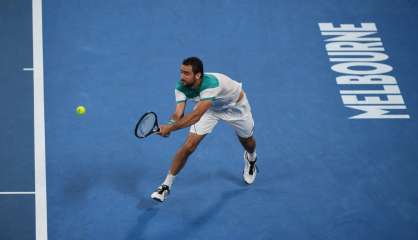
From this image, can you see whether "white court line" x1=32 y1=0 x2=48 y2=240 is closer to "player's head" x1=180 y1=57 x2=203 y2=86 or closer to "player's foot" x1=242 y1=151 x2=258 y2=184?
"player's head" x1=180 y1=57 x2=203 y2=86

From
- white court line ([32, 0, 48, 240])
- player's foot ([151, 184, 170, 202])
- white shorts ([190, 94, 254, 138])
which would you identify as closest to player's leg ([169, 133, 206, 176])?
white shorts ([190, 94, 254, 138])

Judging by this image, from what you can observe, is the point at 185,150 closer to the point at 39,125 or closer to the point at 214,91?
the point at 214,91

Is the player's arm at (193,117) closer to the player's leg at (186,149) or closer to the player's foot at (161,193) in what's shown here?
the player's leg at (186,149)

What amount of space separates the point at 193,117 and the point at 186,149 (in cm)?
70

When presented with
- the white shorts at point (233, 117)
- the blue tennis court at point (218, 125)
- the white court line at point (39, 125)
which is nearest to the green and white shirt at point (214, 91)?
the white shorts at point (233, 117)

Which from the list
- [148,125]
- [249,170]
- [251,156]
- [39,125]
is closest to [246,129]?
[251,156]

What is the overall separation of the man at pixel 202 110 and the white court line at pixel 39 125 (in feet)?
4.93

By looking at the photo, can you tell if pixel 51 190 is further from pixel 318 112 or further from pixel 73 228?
pixel 318 112

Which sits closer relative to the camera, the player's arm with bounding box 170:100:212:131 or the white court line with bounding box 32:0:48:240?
the player's arm with bounding box 170:100:212:131

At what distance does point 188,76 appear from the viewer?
24.7 ft

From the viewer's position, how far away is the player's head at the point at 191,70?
7457 mm

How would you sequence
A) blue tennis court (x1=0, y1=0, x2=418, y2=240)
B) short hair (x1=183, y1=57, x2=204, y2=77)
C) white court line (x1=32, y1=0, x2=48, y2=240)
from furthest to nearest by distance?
blue tennis court (x1=0, y1=0, x2=418, y2=240)
white court line (x1=32, y1=0, x2=48, y2=240)
short hair (x1=183, y1=57, x2=204, y2=77)

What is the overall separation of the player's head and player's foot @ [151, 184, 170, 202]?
1.53 m

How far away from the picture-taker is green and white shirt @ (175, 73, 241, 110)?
770cm
